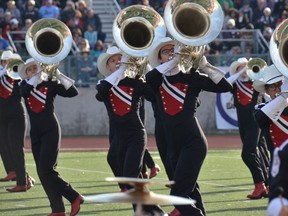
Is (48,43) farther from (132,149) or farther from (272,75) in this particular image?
(272,75)

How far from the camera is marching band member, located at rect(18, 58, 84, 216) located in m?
10.4

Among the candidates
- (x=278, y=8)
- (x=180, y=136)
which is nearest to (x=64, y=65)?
(x=278, y=8)

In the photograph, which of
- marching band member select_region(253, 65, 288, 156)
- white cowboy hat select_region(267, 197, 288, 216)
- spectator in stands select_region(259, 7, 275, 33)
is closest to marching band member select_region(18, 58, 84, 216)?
marching band member select_region(253, 65, 288, 156)

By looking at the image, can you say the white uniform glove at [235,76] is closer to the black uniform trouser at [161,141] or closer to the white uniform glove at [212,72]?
the black uniform trouser at [161,141]

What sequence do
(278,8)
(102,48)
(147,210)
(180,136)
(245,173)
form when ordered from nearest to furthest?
(180,136) → (147,210) → (245,173) → (102,48) → (278,8)

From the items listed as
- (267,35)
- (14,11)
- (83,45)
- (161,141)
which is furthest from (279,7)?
(161,141)

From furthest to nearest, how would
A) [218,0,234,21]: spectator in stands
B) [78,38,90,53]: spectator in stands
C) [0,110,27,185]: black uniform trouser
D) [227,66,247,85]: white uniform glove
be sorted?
[218,0,234,21]: spectator in stands
[78,38,90,53]: spectator in stands
[0,110,27,185]: black uniform trouser
[227,66,247,85]: white uniform glove

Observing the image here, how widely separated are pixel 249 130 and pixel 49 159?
11.0 feet

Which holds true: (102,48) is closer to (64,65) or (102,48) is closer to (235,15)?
(64,65)

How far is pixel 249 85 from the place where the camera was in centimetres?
1306

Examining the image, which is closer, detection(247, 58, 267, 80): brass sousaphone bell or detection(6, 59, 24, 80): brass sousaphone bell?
detection(247, 58, 267, 80): brass sousaphone bell

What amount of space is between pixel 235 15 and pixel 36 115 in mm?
14121

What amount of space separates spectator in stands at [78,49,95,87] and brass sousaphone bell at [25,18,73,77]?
10.4m

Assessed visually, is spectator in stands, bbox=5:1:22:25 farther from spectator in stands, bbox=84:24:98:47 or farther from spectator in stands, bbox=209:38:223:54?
spectator in stands, bbox=209:38:223:54
